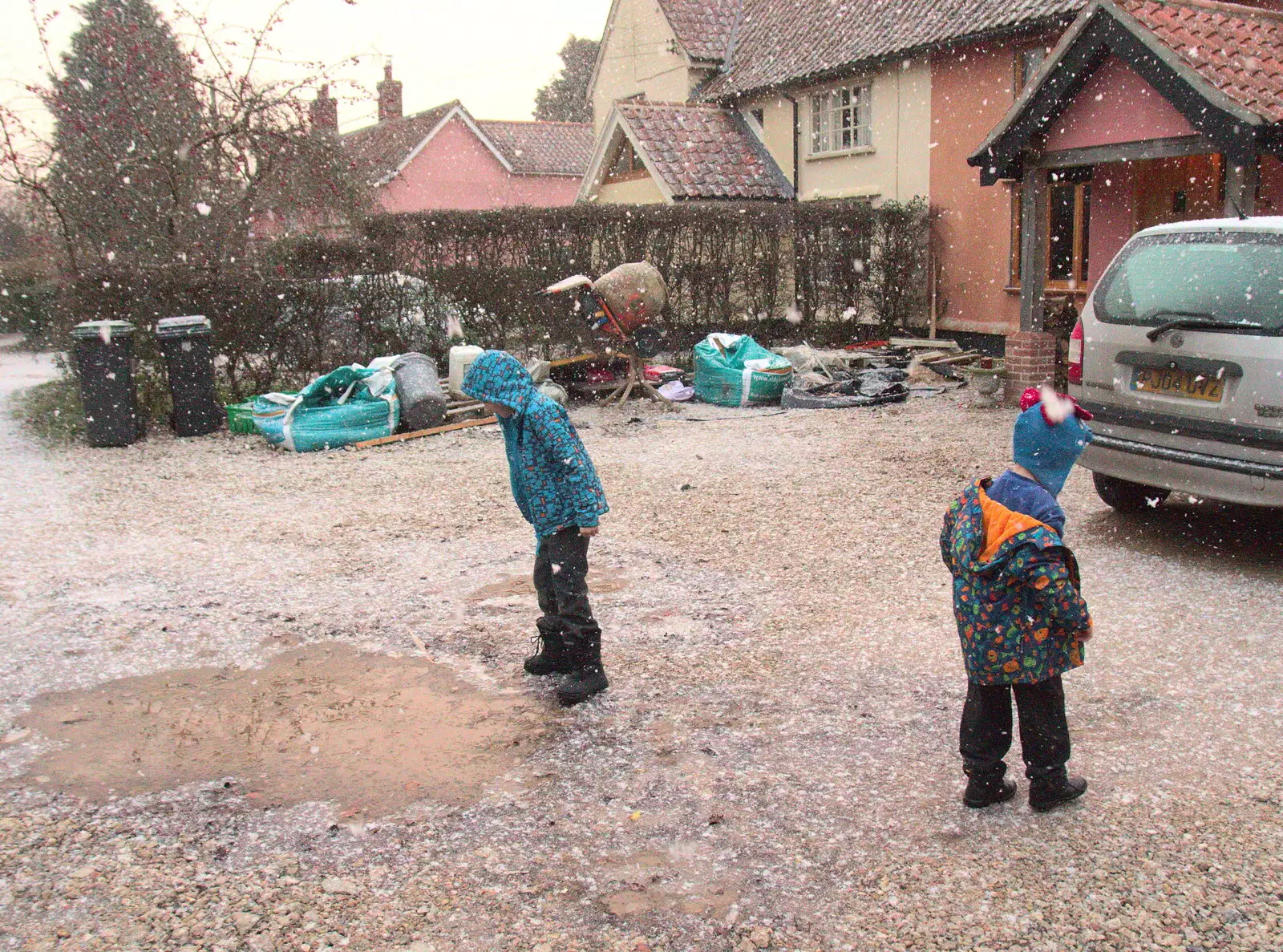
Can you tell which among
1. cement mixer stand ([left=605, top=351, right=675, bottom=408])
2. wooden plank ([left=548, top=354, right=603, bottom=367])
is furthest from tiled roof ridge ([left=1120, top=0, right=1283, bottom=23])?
wooden plank ([left=548, top=354, right=603, bottom=367])

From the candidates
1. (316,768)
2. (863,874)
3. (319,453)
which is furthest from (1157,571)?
(319,453)

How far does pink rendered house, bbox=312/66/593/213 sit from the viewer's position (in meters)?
37.2

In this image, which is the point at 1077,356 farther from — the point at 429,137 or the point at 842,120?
the point at 429,137

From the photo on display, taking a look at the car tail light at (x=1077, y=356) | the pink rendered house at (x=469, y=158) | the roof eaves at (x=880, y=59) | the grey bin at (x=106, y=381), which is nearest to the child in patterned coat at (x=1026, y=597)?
the car tail light at (x=1077, y=356)

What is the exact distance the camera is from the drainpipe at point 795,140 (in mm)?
20734

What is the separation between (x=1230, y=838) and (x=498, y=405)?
286 cm

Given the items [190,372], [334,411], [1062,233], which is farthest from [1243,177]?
[190,372]

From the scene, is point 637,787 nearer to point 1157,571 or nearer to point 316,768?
point 316,768

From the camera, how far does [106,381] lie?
1062 centimetres

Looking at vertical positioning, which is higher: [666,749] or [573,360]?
[573,360]

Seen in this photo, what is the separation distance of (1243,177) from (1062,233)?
7022mm

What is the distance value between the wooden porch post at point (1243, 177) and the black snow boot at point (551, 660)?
723 centimetres

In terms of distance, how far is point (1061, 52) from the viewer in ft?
32.1

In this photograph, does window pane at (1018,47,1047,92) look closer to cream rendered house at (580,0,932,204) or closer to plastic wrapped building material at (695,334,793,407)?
cream rendered house at (580,0,932,204)
